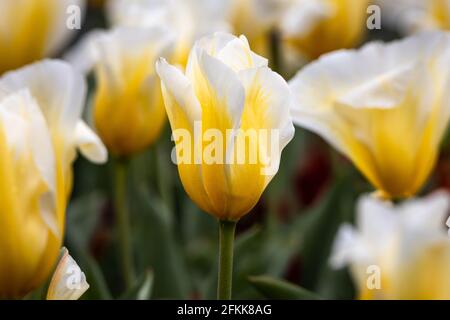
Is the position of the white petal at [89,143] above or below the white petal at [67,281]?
above

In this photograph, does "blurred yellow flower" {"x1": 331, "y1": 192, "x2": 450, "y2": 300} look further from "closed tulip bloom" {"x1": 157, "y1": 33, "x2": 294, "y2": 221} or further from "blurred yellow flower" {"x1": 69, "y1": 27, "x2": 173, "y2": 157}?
"blurred yellow flower" {"x1": 69, "y1": 27, "x2": 173, "y2": 157}

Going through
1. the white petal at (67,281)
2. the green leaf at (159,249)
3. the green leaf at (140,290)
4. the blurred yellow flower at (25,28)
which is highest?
the blurred yellow flower at (25,28)

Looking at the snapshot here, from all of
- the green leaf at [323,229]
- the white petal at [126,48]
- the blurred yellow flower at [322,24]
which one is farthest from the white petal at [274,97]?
the blurred yellow flower at [322,24]

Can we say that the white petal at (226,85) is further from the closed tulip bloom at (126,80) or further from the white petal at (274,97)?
the closed tulip bloom at (126,80)

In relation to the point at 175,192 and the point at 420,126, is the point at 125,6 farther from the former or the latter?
the point at 420,126

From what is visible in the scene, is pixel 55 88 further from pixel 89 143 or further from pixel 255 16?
pixel 255 16

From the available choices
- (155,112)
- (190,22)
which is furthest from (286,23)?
(155,112)

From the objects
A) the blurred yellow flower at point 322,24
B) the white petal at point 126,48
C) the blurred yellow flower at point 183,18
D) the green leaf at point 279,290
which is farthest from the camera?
the blurred yellow flower at point 322,24
